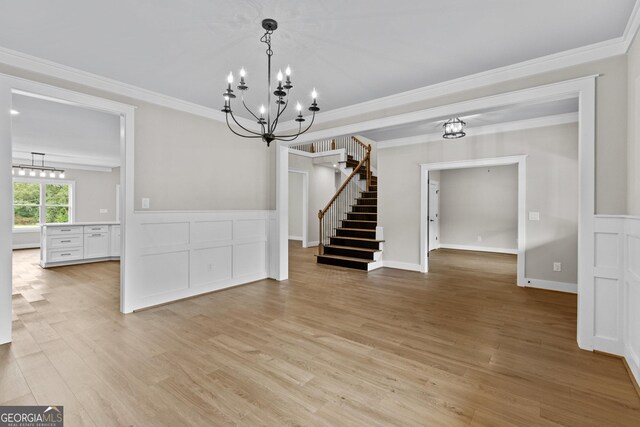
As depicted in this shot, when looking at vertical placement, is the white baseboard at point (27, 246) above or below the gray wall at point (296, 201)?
below

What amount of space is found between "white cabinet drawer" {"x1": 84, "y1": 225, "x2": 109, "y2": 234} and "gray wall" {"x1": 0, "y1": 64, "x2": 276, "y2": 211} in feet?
14.4

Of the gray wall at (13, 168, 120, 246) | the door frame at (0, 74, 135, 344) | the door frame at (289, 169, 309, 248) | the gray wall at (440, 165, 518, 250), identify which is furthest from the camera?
the door frame at (289, 169, 309, 248)

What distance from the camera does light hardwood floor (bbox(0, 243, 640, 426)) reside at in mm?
1832

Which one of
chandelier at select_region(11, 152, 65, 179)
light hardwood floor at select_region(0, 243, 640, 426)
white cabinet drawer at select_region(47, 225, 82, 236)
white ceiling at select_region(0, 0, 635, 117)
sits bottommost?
light hardwood floor at select_region(0, 243, 640, 426)

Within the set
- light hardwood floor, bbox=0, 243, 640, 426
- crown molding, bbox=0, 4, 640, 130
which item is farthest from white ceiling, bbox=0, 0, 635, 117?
light hardwood floor, bbox=0, 243, 640, 426

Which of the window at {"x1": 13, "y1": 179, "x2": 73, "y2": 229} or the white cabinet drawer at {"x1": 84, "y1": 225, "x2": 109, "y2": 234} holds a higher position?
the window at {"x1": 13, "y1": 179, "x2": 73, "y2": 229}

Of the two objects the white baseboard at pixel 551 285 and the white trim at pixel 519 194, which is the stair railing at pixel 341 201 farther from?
the white baseboard at pixel 551 285

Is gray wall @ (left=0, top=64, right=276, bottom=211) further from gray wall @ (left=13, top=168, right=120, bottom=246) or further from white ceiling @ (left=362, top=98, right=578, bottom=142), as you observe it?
gray wall @ (left=13, top=168, right=120, bottom=246)

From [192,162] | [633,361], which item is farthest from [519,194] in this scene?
[192,162]

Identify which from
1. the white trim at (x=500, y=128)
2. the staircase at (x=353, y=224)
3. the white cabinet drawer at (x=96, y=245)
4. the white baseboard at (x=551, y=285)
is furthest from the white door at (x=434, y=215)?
the white cabinet drawer at (x=96, y=245)

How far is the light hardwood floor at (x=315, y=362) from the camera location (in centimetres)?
183

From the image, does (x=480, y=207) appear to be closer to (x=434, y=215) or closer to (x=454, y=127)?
(x=434, y=215)

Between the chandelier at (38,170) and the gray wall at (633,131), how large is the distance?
10.9m

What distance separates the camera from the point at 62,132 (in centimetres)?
564
